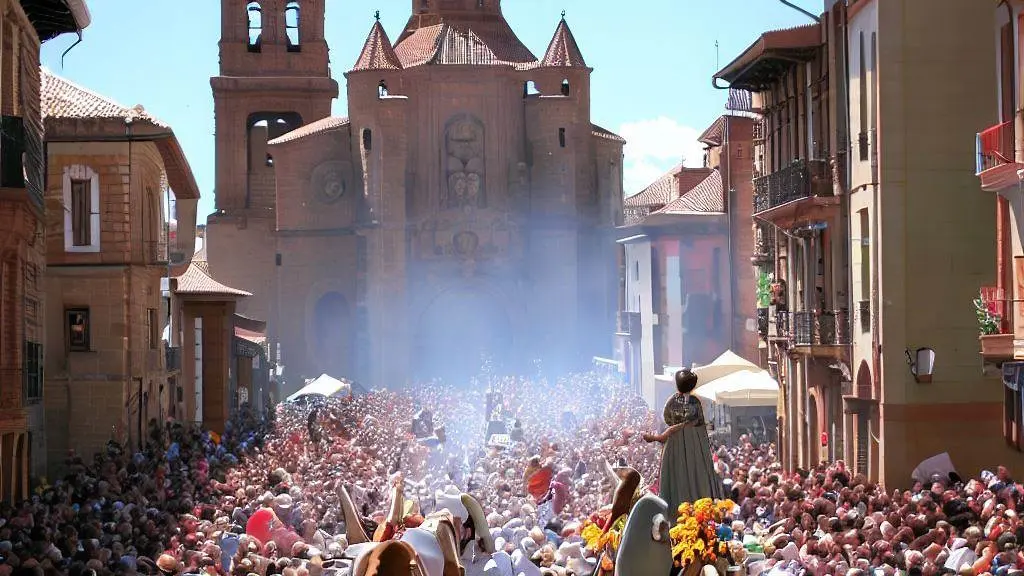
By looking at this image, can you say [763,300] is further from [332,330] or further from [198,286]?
[332,330]

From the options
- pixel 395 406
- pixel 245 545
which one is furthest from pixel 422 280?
pixel 245 545

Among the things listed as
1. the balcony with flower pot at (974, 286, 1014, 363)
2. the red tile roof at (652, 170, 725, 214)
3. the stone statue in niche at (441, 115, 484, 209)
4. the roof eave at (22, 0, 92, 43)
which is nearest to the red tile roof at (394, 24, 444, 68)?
the stone statue in niche at (441, 115, 484, 209)

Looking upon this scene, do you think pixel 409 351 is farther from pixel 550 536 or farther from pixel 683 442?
pixel 683 442

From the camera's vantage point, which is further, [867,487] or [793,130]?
[793,130]

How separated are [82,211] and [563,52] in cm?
3798

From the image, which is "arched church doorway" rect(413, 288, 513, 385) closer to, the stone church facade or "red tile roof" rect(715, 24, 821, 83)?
the stone church facade

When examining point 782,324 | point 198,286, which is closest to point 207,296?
point 198,286

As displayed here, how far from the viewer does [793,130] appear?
34594 mm

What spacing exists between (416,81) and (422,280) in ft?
24.6

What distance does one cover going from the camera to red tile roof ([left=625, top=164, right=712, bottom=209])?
65562mm

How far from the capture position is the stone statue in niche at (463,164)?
6844 cm

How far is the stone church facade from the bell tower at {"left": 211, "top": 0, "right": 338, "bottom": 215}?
4.80m

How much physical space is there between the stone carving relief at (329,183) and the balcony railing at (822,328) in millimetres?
39939

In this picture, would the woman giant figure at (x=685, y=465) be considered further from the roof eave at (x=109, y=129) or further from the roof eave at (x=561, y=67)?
the roof eave at (x=561, y=67)
